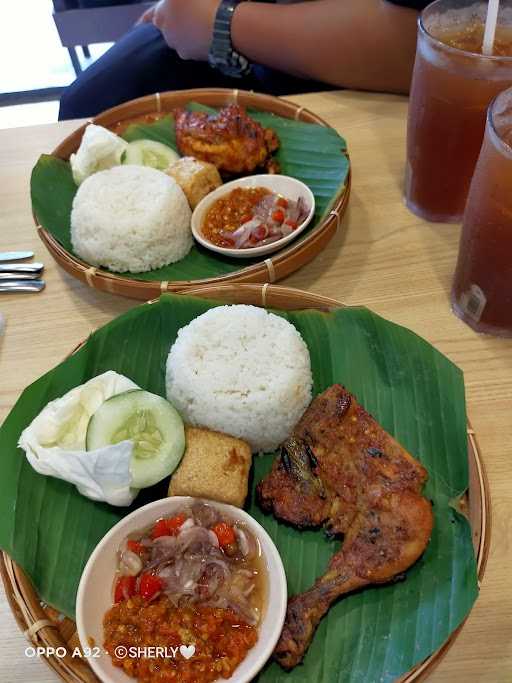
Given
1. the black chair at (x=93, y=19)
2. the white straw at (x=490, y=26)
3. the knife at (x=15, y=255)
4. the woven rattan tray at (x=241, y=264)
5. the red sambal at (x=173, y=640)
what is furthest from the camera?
the black chair at (x=93, y=19)

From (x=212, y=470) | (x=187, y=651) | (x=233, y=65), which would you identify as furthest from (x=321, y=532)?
(x=233, y=65)

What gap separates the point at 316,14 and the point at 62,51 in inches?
179

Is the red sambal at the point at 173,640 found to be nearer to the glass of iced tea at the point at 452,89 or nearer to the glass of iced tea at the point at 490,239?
the glass of iced tea at the point at 490,239

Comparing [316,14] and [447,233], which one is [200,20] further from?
[447,233]

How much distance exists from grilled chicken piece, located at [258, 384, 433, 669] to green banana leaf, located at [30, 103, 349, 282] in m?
0.95

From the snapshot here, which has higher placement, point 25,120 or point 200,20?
point 200,20

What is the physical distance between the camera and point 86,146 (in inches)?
105

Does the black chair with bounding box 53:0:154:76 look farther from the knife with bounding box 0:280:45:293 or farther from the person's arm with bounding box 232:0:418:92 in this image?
the knife with bounding box 0:280:45:293

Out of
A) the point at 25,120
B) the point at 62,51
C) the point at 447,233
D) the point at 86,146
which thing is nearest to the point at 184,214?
the point at 86,146

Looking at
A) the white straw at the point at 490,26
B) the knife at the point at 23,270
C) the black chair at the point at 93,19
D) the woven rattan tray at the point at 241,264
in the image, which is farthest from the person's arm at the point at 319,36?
the black chair at the point at 93,19

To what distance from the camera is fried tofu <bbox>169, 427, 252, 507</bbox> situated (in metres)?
1.66

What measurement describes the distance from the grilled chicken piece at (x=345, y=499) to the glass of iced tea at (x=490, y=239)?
66 cm

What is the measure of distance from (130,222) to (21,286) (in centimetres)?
54

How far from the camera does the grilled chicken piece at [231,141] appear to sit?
2.71 meters
